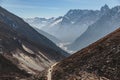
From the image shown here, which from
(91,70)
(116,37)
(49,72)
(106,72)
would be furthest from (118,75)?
(49,72)

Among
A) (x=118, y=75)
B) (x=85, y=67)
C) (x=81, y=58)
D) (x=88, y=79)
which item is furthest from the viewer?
(x=81, y=58)

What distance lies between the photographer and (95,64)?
274ft

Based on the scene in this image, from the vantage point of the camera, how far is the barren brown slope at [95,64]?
3059 inches

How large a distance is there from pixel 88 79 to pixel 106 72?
4440 millimetres

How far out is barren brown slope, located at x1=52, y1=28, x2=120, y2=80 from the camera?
255 feet

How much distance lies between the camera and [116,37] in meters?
89.9

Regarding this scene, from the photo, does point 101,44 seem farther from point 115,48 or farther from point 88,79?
point 88,79

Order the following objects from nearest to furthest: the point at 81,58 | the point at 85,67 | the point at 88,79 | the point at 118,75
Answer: the point at 118,75 → the point at 88,79 → the point at 85,67 → the point at 81,58

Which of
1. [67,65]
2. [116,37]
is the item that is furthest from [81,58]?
[116,37]

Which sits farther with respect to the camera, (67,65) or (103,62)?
(67,65)

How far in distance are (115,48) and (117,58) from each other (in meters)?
4.97

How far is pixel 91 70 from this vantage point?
8238cm

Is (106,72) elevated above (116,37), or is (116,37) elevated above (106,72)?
(116,37)

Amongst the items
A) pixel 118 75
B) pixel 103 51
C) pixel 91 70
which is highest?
pixel 103 51
